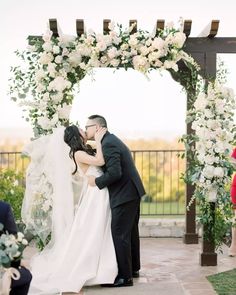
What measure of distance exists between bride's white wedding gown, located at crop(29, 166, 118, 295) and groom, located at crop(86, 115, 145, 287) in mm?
89

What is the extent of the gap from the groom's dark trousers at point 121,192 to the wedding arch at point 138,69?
1.09m

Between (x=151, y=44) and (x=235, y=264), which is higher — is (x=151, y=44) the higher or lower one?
the higher one

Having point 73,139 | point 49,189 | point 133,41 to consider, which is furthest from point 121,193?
point 133,41

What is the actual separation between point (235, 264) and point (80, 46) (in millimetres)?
3079

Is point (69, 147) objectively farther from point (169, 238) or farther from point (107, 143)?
point (169, 238)

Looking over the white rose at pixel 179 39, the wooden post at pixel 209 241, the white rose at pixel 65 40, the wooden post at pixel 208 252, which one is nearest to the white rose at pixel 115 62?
the white rose at pixel 65 40

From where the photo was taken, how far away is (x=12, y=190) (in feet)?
31.4

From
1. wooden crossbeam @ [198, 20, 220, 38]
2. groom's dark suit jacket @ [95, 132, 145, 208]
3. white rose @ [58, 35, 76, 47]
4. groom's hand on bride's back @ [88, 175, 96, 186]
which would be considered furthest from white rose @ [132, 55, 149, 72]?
groom's hand on bride's back @ [88, 175, 96, 186]

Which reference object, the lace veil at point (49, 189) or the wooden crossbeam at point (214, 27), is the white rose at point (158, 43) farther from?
the lace veil at point (49, 189)

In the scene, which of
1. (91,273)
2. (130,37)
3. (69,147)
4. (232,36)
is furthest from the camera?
(232,36)

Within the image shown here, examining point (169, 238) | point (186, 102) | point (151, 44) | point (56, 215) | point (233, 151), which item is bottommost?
point (169, 238)

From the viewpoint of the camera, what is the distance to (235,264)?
27.0ft

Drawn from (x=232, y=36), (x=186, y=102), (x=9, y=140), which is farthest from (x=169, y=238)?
(x=9, y=140)

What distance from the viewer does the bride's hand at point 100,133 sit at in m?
7.03
